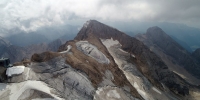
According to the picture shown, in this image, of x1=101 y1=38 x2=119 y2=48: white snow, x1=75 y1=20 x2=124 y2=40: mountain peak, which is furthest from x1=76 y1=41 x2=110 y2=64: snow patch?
x1=75 y1=20 x2=124 y2=40: mountain peak

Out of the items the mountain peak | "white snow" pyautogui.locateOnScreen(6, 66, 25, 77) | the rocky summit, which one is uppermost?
the mountain peak

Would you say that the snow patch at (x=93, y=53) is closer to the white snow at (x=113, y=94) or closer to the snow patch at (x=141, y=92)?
the snow patch at (x=141, y=92)

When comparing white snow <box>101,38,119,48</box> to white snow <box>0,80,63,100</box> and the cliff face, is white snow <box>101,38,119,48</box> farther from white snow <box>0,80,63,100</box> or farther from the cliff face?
white snow <box>0,80,63,100</box>

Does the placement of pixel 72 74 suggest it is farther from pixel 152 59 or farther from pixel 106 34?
pixel 152 59

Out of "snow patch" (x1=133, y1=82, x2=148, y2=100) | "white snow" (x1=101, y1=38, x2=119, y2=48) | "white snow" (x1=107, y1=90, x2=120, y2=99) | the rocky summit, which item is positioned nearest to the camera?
the rocky summit

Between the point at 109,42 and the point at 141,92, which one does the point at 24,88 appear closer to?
the point at 141,92

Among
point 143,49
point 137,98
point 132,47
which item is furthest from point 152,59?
point 137,98

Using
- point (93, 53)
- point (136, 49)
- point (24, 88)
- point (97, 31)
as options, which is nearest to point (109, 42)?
point (97, 31)

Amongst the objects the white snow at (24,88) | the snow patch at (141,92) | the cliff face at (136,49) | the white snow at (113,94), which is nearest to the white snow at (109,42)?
the cliff face at (136,49)

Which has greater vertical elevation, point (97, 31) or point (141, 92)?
point (97, 31)

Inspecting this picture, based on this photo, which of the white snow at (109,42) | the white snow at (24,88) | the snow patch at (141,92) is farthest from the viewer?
the white snow at (109,42)

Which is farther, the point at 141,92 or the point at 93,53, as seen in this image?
the point at 93,53
